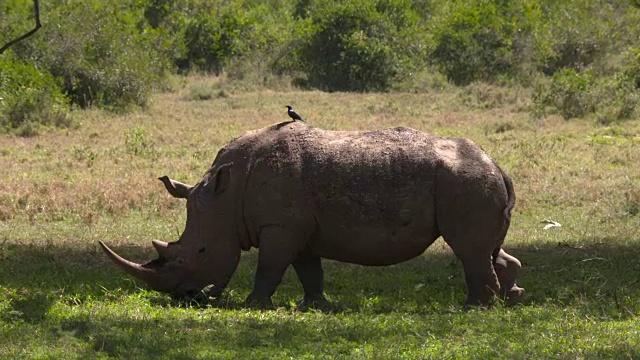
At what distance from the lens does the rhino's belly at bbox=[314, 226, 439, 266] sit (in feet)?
29.1

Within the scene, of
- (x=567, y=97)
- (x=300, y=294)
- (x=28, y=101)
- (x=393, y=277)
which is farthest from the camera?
(x=567, y=97)

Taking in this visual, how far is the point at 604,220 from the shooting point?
13.2 meters

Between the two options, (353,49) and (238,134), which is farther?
(353,49)

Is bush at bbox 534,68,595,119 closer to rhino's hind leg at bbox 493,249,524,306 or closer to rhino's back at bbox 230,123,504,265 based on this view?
rhino's hind leg at bbox 493,249,524,306

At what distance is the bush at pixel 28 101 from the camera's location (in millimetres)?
20516

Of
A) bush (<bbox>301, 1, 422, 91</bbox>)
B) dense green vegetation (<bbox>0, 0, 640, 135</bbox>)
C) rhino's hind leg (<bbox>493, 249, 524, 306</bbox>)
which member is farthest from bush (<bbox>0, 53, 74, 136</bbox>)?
rhino's hind leg (<bbox>493, 249, 524, 306</bbox>)

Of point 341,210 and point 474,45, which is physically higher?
point 341,210

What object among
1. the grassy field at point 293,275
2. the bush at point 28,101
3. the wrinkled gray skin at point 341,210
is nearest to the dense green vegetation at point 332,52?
the bush at point 28,101

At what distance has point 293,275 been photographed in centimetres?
1077

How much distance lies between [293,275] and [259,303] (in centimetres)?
192

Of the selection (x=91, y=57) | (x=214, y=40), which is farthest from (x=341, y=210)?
(x=214, y=40)

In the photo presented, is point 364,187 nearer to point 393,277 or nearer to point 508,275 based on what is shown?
point 508,275

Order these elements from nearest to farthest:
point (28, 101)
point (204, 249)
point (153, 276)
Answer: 1. point (153, 276)
2. point (204, 249)
3. point (28, 101)

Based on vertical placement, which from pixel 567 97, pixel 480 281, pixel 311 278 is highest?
pixel 480 281
